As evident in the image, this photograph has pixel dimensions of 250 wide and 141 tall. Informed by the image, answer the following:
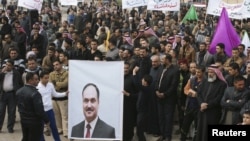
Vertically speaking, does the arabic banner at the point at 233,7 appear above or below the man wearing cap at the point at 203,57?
above

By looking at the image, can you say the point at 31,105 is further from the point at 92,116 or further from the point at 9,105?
the point at 9,105

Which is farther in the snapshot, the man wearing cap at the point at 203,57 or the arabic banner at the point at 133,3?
the arabic banner at the point at 133,3

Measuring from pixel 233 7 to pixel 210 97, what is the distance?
19.5 feet

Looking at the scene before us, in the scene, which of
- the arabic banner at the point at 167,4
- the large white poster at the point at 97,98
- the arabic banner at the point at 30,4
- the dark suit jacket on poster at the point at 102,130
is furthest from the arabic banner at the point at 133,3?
the dark suit jacket on poster at the point at 102,130

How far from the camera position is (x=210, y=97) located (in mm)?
8766

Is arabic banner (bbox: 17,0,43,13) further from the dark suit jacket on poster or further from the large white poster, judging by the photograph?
the dark suit jacket on poster

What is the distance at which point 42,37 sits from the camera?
45.9 feet

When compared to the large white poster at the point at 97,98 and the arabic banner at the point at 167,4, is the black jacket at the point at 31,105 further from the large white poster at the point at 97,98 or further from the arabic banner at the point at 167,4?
the arabic banner at the point at 167,4

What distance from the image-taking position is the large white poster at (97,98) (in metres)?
9.20

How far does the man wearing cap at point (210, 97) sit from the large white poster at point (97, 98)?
1.39 meters

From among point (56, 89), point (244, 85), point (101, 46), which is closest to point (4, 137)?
Answer: point (56, 89)

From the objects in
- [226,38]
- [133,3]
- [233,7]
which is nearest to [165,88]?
[226,38]

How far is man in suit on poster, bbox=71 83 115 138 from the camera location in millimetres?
9219

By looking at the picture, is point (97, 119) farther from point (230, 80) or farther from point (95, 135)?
point (230, 80)
